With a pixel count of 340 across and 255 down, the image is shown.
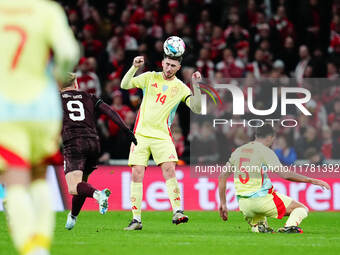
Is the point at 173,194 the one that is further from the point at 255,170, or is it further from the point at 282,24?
the point at 282,24

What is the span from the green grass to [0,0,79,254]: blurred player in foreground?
221 cm

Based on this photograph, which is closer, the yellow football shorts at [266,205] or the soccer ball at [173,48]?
the yellow football shorts at [266,205]

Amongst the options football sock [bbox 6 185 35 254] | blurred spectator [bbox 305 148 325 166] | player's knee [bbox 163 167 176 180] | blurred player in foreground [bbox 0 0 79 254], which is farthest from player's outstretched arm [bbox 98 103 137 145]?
blurred spectator [bbox 305 148 325 166]

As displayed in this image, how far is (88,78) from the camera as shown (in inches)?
677

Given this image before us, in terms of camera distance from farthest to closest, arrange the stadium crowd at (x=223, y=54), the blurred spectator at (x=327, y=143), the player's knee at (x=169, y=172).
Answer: the stadium crowd at (x=223, y=54) → the blurred spectator at (x=327, y=143) → the player's knee at (x=169, y=172)

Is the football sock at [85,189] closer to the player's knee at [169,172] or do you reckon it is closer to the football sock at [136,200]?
the football sock at [136,200]

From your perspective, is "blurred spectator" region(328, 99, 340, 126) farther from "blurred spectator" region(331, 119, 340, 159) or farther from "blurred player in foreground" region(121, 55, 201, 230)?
"blurred player in foreground" region(121, 55, 201, 230)

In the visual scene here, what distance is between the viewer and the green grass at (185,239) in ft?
25.6

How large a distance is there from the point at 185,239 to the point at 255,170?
1.36 m

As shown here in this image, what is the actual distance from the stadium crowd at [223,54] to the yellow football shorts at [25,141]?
1016 cm

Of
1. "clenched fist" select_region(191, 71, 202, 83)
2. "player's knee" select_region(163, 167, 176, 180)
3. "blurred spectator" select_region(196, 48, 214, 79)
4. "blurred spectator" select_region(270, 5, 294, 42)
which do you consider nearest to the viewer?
"clenched fist" select_region(191, 71, 202, 83)

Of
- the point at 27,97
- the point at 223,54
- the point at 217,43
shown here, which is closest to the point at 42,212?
the point at 27,97

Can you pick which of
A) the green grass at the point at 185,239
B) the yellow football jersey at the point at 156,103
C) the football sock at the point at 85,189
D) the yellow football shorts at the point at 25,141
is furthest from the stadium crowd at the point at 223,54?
the yellow football shorts at the point at 25,141

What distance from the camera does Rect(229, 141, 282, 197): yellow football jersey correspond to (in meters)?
9.80
